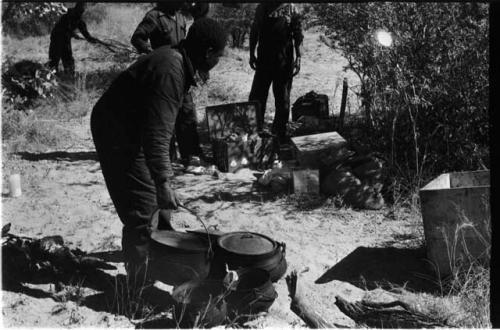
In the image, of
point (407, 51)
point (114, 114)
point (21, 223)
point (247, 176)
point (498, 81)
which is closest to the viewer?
point (498, 81)

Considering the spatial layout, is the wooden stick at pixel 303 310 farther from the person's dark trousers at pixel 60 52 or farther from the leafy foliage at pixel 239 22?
the leafy foliage at pixel 239 22

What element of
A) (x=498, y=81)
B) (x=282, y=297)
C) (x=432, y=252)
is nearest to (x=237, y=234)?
(x=282, y=297)

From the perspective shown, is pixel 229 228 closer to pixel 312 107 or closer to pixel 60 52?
pixel 312 107

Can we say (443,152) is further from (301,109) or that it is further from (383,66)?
(301,109)

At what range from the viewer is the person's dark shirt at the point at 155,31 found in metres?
7.66

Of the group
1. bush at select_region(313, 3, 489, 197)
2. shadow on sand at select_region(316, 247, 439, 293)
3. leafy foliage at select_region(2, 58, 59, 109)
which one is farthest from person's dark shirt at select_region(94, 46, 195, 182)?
leafy foliage at select_region(2, 58, 59, 109)

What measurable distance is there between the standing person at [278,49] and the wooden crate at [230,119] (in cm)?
20

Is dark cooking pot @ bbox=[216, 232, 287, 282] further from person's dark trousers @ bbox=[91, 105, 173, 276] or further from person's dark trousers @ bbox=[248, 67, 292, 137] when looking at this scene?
person's dark trousers @ bbox=[248, 67, 292, 137]

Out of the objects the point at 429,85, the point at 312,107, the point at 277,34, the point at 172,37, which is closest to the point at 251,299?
the point at 429,85

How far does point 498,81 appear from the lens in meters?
2.88

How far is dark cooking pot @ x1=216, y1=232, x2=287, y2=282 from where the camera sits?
465 cm

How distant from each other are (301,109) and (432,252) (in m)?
4.71

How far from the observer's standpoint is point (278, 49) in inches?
341

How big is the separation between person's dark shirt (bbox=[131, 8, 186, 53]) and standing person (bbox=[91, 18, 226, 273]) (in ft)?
10.7
